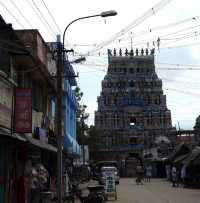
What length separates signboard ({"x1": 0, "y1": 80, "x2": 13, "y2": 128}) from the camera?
17.1 metres

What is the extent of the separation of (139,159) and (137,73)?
15491mm

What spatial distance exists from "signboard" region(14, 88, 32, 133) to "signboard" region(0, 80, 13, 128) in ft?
0.93

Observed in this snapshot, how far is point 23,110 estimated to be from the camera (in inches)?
723

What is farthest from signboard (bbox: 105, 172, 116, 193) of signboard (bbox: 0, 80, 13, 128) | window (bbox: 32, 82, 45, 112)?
signboard (bbox: 0, 80, 13, 128)

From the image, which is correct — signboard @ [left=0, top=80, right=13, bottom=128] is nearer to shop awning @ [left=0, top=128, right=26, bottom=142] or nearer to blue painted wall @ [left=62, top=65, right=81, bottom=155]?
shop awning @ [left=0, top=128, right=26, bottom=142]

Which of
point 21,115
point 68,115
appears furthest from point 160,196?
point 21,115

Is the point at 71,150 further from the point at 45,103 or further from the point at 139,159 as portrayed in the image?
the point at 139,159

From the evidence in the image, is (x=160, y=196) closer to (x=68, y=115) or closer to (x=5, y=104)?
(x=68, y=115)

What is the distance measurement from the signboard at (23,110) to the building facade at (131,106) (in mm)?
76719

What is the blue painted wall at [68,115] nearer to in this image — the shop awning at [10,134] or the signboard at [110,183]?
the signboard at [110,183]

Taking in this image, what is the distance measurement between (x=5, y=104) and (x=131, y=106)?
79455mm

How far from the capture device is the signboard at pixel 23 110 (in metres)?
18.1

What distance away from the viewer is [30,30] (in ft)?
73.8

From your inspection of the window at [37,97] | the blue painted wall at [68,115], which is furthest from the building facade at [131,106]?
the window at [37,97]
